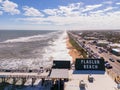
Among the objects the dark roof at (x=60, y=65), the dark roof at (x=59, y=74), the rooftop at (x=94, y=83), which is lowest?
the rooftop at (x=94, y=83)

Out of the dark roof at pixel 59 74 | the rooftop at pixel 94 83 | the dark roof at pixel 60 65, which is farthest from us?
the dark roof at pixel 60 65

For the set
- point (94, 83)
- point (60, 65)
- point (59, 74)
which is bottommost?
point (94, 83)

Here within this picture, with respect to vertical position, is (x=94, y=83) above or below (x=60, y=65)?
below

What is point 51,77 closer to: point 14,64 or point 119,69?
point 119,69

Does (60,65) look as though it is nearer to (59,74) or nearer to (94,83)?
(59,74)

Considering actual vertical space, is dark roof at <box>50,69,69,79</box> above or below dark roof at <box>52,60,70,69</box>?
below

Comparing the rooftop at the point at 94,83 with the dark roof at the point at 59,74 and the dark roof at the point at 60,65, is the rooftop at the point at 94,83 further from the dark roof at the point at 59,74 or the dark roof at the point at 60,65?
the dark roof at the point at 60,65

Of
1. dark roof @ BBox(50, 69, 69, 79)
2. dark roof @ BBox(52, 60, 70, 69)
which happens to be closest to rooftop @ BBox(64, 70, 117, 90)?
dark roof @ BBox(50, 69, 69, 79)

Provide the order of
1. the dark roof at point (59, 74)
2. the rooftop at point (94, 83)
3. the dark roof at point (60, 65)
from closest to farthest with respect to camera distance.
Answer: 1. the rooftop at point (94, 83)
2. the dark roof at point (59, 74)
3. the dark roof at point (60, 65)

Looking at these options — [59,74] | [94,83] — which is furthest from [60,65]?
[94,83]

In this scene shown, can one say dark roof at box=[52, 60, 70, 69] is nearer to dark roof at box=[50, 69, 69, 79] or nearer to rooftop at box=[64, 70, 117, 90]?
dark roof at box=[50, 69, 69, 79]

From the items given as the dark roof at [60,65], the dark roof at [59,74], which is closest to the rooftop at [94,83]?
the dark roof at [59,74]
